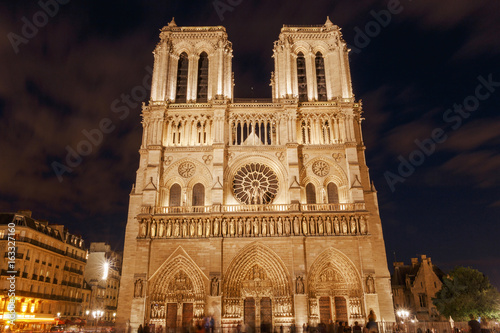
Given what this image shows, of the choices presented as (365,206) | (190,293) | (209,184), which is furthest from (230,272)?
(365,206)

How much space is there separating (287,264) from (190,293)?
6097mm

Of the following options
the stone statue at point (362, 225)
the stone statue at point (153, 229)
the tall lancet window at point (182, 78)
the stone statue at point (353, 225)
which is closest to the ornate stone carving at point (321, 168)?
the stone statue at point (353, 225)

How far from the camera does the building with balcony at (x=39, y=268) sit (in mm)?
27875

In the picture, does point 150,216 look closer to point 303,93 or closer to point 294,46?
point 303,93

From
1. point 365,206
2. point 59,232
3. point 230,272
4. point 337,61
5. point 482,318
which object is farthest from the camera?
point 59,232

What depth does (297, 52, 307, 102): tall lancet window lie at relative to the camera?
30.4 metres

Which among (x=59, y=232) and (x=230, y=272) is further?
(x=59, y=232)

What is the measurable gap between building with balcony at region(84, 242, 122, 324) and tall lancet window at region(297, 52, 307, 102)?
25697 mm

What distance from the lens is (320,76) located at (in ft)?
102

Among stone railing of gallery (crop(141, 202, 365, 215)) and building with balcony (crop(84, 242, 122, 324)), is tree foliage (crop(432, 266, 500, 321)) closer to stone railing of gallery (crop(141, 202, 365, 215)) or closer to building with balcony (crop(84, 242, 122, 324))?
stone railing of gallery (crop(141, 202, 365, 215))

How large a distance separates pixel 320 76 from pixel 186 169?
1270cm

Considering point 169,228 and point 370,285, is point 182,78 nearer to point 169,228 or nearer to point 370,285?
point 169,228

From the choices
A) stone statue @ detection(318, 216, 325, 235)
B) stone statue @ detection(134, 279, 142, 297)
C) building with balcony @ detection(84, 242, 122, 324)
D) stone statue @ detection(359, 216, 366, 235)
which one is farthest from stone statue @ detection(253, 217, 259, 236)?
building with balcony @ detection(84, 242, 122, 324)

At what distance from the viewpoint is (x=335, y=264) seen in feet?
80.3
